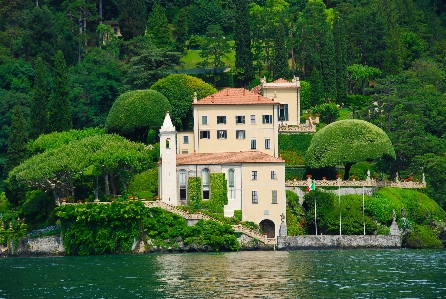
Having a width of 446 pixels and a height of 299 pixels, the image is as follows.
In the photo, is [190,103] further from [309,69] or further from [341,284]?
[341,284]

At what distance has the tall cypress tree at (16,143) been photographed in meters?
123

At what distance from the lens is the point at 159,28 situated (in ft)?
512

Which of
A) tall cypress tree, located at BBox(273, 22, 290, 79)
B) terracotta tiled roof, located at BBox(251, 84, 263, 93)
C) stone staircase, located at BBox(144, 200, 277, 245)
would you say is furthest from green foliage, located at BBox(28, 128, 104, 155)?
tall cypress tree, located at BBox(273, 22, 290, 79)

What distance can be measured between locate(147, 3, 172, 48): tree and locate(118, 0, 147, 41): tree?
1.24 metres

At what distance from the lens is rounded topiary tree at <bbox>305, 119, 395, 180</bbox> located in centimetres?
11512

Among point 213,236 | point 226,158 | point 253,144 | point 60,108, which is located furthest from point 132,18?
point 213,236

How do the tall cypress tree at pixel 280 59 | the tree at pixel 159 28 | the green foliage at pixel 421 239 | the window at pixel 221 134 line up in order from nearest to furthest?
the green foliage at pixel 421 239 → the window at pixel 221 134 → the tall cypress tree at pixel 280 59 → the tree at pixel 159 28

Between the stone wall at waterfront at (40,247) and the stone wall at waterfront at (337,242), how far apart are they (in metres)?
15.5

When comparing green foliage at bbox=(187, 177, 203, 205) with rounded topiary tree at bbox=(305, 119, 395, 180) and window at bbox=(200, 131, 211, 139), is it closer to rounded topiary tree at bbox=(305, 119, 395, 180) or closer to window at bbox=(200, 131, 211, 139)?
window at bbox=(200, 131, 211, 139)

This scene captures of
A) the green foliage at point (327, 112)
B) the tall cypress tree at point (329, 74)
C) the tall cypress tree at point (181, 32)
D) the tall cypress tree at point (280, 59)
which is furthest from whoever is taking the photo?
the tall cypress tree at point (181, 32)

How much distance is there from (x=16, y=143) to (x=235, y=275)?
43435 millimetres

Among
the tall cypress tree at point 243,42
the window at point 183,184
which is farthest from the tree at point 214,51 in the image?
the window at point 183,184

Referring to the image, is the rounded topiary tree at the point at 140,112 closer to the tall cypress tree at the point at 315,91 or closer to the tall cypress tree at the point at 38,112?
the tall cypress tree at the point at 38,112

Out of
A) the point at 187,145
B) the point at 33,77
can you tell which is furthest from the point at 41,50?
the point at 187,145
